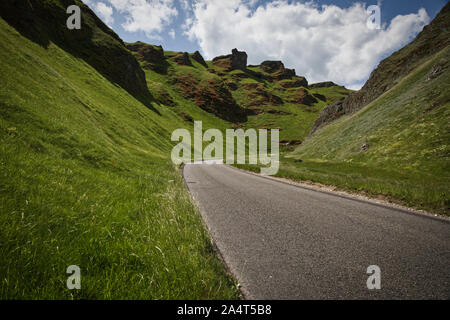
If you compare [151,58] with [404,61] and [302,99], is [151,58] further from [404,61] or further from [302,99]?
[404,61]

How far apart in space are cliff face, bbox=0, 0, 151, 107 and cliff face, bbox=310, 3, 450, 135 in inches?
2765

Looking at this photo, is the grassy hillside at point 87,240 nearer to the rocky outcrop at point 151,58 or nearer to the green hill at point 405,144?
the green hill at point 405,144

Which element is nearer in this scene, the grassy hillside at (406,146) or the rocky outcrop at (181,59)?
the grassy hillside at (406,146)

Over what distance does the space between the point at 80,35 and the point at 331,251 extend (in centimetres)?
8006

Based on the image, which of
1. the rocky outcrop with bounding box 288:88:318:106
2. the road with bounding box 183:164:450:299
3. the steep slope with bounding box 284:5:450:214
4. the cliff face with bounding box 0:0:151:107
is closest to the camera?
the road with bounding box 183:164:450:299

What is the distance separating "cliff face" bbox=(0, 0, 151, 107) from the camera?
107 feet

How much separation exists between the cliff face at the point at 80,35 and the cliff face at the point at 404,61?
2765 inches

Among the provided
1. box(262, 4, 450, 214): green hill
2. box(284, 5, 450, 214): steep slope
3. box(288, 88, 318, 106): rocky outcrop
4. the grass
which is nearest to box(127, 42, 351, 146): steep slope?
box(288, 88, 318, 106): rocky outcrop

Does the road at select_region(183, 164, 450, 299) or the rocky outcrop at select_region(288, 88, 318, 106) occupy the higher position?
the rocky outcrop at select_region(288, 88, 318, 106)

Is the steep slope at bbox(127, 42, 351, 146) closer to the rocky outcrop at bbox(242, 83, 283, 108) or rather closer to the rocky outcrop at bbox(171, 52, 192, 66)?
the rocky outcrop at bbox(242, 83, 283, 108)

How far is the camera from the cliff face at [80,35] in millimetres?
32531

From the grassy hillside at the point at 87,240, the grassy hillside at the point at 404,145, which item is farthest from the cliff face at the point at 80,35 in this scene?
the grassy hillside at the point at 404,145
